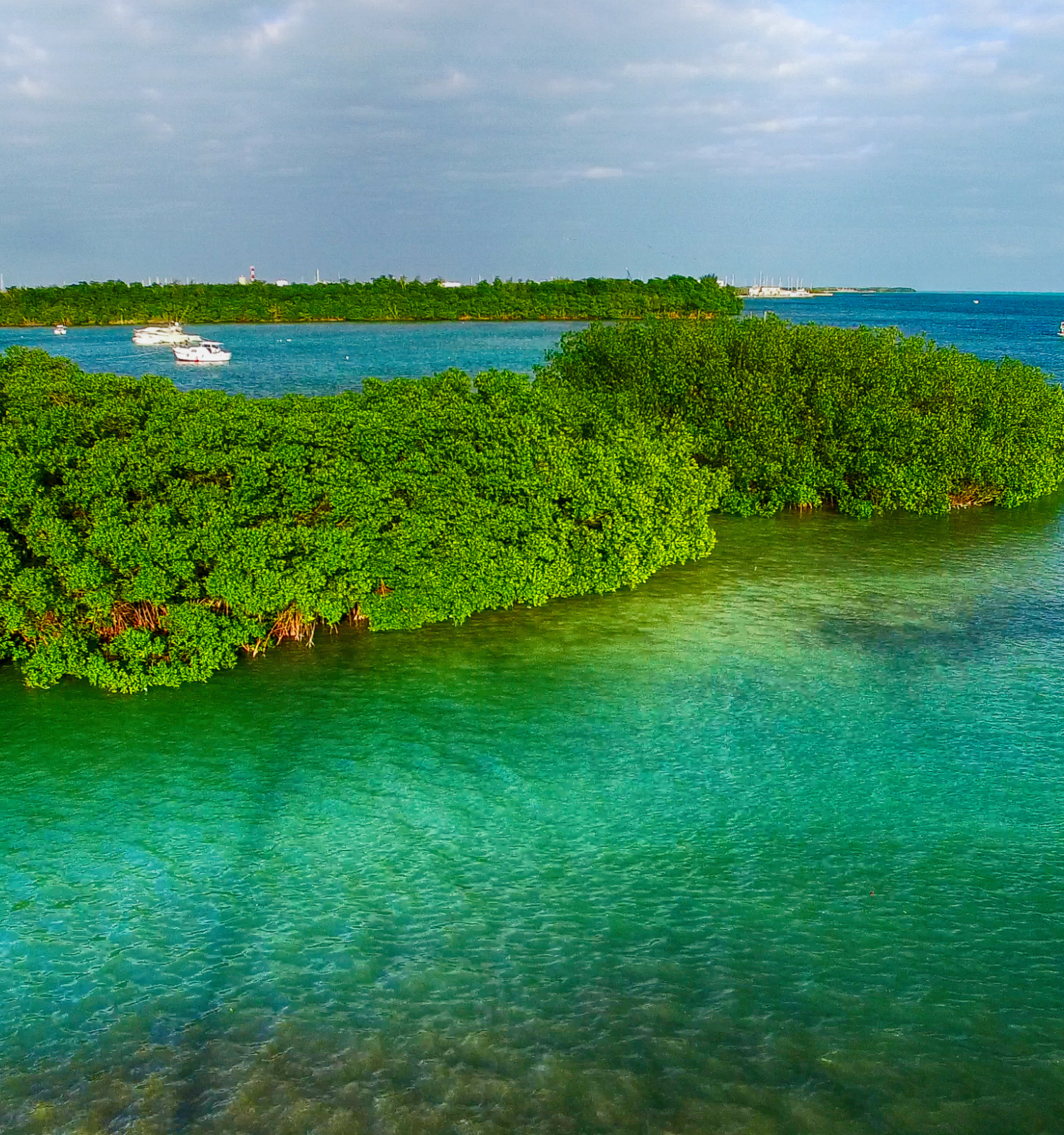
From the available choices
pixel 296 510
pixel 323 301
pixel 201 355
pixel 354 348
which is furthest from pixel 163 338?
pixel 296 510

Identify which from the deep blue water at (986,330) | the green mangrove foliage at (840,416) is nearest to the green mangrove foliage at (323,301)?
the deep blue water at (986,330)

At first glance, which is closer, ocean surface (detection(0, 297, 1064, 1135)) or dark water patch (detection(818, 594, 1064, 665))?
ocean surface (detection(0, 297, 1064, 1135))

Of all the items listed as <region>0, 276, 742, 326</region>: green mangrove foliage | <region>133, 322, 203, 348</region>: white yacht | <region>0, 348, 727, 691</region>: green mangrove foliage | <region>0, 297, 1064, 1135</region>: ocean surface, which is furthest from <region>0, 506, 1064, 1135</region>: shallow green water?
<region>0, 276, 742, 326</region>: green mangrove foliage

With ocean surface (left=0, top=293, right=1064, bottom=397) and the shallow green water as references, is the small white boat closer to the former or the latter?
ocean surface (left=0, top=293, right=1064, bottom=397)

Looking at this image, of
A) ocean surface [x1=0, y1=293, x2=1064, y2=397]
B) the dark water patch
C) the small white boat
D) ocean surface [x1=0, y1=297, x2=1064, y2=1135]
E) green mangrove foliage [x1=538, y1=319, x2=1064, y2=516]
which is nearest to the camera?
ocean surface [x1=0, y1=297, x2=1064, y2=1135]

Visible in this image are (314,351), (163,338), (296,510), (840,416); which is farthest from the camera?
(163,338)

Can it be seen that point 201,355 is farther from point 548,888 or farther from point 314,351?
point 548,888

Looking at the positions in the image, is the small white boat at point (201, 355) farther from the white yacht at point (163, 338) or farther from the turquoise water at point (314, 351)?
the white yacht at point (163, 338)
